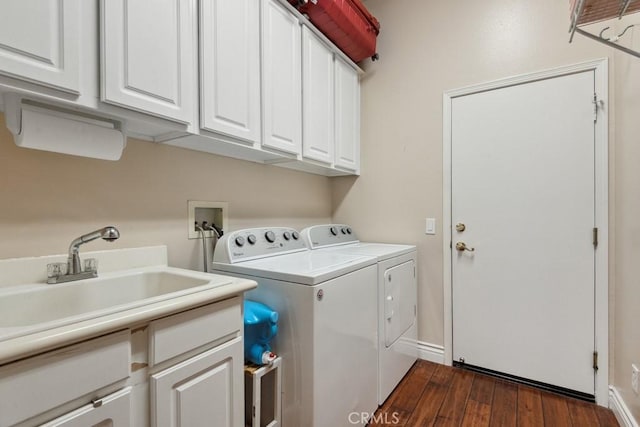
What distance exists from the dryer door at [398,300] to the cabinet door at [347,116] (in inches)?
34.9

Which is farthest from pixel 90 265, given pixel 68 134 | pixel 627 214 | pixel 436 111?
pixel 627 214

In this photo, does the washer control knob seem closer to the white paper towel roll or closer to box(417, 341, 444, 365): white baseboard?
the white paper towel roll

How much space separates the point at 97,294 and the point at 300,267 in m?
0.80

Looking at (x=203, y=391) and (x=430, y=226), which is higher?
(x=430, y=226)

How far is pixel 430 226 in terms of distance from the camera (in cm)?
230

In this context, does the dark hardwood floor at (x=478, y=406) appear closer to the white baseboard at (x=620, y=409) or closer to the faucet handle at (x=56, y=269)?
the white baseboard at (x=620, y=409)

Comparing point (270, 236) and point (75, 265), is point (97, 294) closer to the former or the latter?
point (75, 265)

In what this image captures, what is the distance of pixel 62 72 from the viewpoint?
91 cm

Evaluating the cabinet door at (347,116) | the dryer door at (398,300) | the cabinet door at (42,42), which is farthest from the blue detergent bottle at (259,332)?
the cabinet door at (347,116)

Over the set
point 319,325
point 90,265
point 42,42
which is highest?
point 42,42

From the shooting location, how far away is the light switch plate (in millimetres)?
2281

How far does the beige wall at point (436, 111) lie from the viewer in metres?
1.69

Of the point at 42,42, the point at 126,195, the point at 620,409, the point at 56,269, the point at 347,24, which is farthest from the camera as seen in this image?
the point at 347,24

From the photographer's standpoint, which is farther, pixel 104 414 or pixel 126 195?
pixel 126 195
